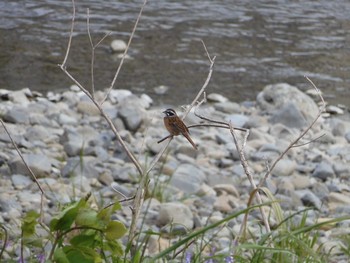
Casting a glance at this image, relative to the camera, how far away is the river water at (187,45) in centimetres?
877

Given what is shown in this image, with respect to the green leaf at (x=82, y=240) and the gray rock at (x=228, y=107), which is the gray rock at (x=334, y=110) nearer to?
Result: the gray rock at (x=228, y=107)


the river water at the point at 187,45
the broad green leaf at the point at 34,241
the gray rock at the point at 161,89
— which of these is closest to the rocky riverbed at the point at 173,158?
the gray rock at the point at 161,89

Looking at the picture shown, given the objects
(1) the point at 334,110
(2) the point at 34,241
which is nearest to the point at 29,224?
(2) the point at 34,241

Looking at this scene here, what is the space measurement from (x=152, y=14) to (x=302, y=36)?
1666 mm

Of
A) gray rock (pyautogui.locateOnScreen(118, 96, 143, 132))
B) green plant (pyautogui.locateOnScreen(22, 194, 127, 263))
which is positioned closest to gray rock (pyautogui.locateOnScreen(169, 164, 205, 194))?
gray rock (pyautogui.locateOnScreen(118, 96, 143, 132))

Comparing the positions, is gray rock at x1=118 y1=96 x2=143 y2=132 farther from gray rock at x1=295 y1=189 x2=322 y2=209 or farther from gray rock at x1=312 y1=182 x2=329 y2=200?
gray rock at x1=295 y1=189 x2=322 y2=209

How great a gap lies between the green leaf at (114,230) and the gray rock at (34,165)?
3.51 m

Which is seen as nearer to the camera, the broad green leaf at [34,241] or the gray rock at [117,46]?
the broad green leaf at [34,241]

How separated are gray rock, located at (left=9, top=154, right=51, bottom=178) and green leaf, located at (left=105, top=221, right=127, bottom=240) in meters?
3.51

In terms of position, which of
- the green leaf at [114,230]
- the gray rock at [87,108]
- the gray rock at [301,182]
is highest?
the green leaf at [114,230]

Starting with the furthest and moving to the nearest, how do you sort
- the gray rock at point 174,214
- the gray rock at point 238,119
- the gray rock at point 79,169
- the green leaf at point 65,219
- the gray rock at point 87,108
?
the gray rock at point 238,119
the gray rock at point 87,108
the gray rock at point 79,169
the gray rock at point 174,214
the green leaf at point 65,219

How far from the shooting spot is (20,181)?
17.7 ft

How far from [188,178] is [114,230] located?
379cm

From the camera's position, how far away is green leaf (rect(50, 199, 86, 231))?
6.38 ft
